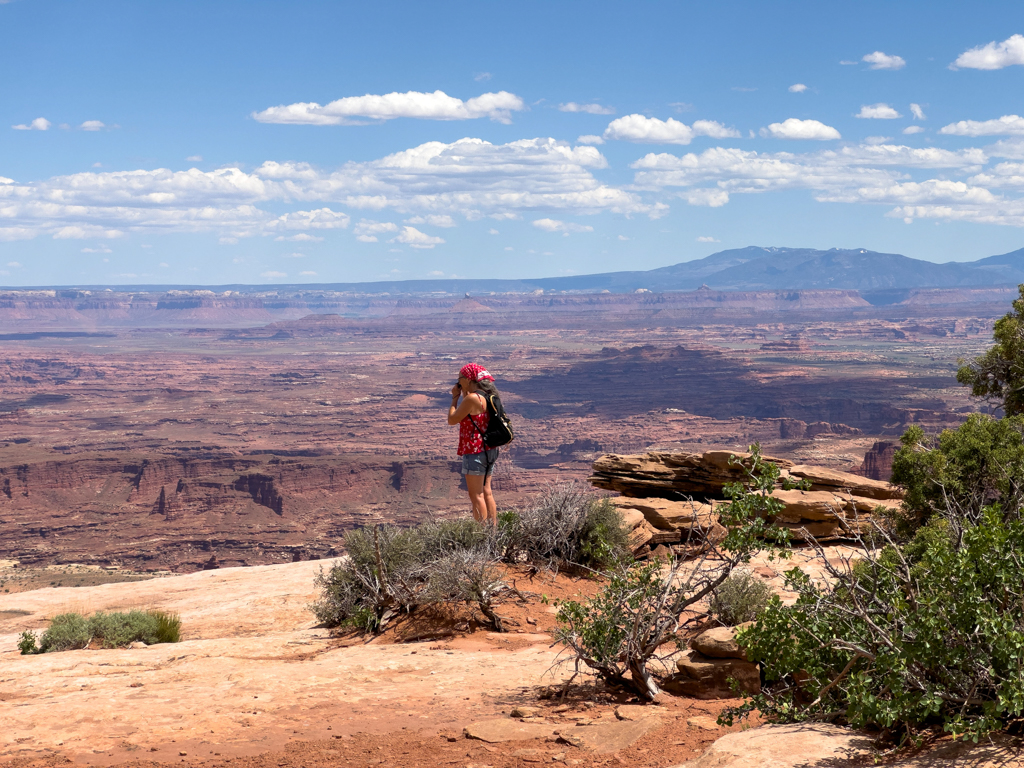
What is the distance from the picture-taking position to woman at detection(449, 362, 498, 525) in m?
9.09

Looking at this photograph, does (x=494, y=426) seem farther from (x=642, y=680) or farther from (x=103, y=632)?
(x=103, y=632)

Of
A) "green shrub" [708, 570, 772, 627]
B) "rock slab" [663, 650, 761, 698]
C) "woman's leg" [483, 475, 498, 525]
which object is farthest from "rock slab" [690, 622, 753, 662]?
"woman's leg" [483, 475, 498, 525]

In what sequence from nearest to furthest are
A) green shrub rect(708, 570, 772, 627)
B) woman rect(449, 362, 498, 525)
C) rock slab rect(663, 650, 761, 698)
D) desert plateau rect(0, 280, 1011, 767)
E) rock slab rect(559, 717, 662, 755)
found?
rock slab rect(559, 717, 662, 755) → desert plateau rect(0, 280, 1011, 767) → rock slab rect(663, 650, 761, 698) → green shrub rect(708, 570, 772, 627) → woman rect(449, 362, 498, 525)

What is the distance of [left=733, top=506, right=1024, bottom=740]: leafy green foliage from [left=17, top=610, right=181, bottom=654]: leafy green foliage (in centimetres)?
636

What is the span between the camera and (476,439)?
30.1 ft

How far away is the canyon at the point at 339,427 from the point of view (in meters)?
61.5

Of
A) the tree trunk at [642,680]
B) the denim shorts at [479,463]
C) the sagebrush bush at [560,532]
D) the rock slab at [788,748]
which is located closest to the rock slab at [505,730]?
the tree trunk at [642,680]

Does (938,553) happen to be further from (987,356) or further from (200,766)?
(987,356)

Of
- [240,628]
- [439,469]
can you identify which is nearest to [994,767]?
[240,628]

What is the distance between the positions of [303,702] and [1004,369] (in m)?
10.2

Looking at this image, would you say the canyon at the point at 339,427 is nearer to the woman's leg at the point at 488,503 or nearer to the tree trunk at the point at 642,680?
the woman's leg at the point at 488,503

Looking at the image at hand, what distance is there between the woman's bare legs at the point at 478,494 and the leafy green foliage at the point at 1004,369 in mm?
6989

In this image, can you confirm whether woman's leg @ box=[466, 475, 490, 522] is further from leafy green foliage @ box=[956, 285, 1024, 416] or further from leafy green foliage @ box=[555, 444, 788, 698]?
leafy green foliage @ box=[956, 285, 1024, 416]

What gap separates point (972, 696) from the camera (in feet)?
11.9
